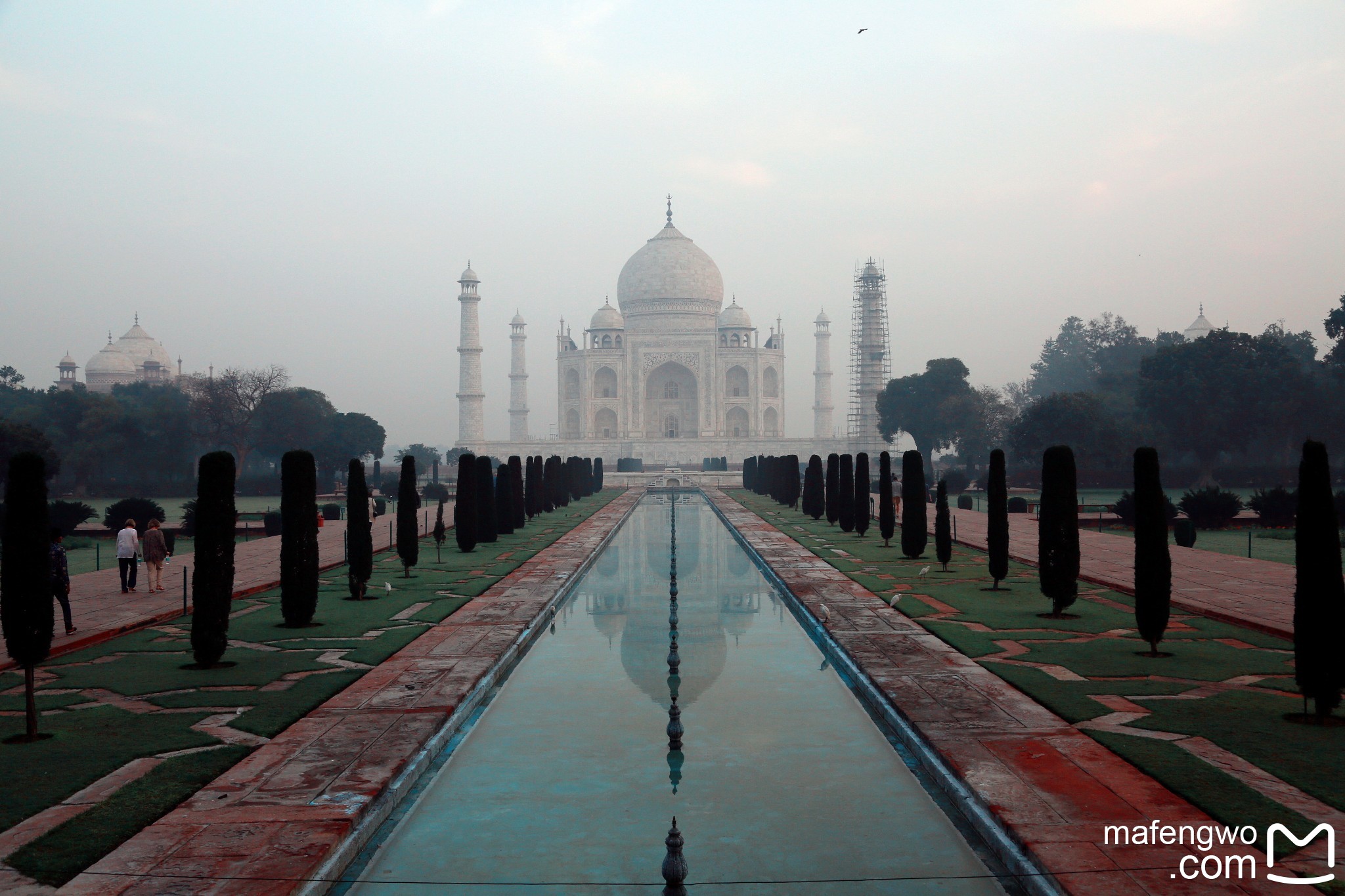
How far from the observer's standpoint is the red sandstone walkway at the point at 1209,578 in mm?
10273

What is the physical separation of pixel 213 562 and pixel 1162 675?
6.97 metres

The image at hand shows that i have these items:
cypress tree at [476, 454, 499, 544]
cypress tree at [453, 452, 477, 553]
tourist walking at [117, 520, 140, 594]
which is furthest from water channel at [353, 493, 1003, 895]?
cypress tree at [476, 454, 499, 544]

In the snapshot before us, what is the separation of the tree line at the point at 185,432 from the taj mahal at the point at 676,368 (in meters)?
18.6

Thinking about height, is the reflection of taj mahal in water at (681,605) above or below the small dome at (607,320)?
below

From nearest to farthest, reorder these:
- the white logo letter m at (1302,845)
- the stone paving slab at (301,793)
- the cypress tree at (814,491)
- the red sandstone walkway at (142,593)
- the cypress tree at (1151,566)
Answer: the white logo letter m at (1302,845) < the stone paving slab at (301,793) < the cypress tree at (1151,566) < the red sandstone walkway at (142,593) < the cypress tree at (814,491)

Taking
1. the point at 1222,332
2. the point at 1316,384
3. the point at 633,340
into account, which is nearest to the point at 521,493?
the point at 1222,332

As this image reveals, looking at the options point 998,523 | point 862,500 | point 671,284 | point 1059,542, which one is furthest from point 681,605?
point 671,284

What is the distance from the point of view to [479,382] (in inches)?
2315

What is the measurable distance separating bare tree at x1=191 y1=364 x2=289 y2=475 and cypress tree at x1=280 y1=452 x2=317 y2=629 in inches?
1351

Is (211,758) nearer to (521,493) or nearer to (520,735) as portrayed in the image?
(520,735)

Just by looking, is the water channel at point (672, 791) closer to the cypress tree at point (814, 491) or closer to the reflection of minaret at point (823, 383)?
the cypress tree at point (814, 491)

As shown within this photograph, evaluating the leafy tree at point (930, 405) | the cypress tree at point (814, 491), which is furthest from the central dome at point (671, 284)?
the cypress tree at point (814, 491)

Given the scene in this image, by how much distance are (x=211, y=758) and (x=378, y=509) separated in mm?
22748

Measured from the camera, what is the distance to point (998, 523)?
504 inches
